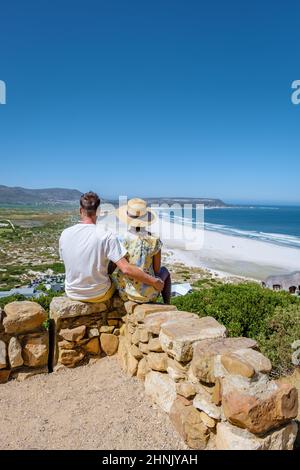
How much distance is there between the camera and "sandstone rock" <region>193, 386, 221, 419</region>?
234cm

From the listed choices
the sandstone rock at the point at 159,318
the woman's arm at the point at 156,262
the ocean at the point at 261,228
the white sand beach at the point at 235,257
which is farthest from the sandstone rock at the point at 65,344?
the ocean at the point at 261,228

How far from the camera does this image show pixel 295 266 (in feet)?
96.8

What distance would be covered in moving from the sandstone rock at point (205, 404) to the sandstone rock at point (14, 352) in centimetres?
181

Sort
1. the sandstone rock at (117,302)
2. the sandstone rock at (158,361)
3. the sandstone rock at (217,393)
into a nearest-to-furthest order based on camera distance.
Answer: the sandstone rock at (217,393) → the sandstone rock at (158,361) → the sandstone rock at (117,302)

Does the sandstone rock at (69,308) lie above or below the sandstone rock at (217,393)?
above

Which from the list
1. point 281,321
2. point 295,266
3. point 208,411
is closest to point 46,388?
point 208,411

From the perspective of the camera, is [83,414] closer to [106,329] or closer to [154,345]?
[154,345]

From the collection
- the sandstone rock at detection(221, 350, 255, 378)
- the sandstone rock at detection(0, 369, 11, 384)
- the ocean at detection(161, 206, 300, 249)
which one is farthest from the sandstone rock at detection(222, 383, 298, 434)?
the ocean at detection(161, 206, 300, 249)

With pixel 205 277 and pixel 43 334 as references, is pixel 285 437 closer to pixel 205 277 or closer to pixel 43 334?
pixel 43 334

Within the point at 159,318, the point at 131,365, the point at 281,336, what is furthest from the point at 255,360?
the point at 281,336

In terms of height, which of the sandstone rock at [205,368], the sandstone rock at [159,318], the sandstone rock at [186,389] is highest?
the sandstone rock at [159,318]

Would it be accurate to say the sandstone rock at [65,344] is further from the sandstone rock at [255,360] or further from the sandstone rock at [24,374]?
the sandstone rock at [255,360]

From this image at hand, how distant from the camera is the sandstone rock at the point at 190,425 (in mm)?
2443

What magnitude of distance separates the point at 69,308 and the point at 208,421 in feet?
5.86
